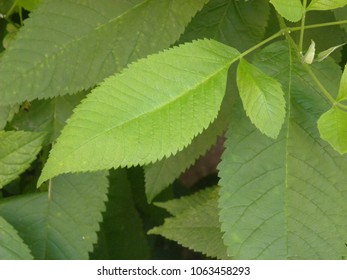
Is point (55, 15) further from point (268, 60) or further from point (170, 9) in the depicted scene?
point (268, 60)

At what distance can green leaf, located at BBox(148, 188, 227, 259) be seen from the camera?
3.75 feet

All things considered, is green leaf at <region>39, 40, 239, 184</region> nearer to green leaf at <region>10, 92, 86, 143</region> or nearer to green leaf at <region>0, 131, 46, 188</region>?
green leaf at <region>0, 131, 46, 188</region>

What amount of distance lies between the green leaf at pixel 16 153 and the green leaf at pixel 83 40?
0.25 feet

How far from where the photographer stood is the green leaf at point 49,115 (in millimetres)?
1118

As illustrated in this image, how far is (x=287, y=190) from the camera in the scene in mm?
871

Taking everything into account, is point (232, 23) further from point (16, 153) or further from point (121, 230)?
point (121, 230)

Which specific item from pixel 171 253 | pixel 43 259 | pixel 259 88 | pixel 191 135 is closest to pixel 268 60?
pixel 259 88

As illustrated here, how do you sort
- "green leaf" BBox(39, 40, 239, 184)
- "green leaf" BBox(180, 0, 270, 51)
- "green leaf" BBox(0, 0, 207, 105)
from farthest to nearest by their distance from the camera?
"green leaf" BBox(180, 0, 270, 51) → "green leaf" BBox(0, 0, 207, 105) → "green leaf" BBox(39, 40, 239, 184)

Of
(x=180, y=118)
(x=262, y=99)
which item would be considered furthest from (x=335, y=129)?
(x=180, y=118)

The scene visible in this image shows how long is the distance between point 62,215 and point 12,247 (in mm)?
133

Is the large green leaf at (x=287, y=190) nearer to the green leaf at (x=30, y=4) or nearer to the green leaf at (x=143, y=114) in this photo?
the green leaf at (x=143, y=114)

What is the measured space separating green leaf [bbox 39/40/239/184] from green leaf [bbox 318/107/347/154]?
148 mm

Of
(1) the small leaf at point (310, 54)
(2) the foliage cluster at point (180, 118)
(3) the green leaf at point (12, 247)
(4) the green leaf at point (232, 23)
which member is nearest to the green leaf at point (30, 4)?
(2) the foliage cluster at point (180, 118)

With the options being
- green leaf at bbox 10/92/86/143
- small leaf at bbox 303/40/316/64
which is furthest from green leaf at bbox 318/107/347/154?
green leaf at bbox 10/92/86/143
